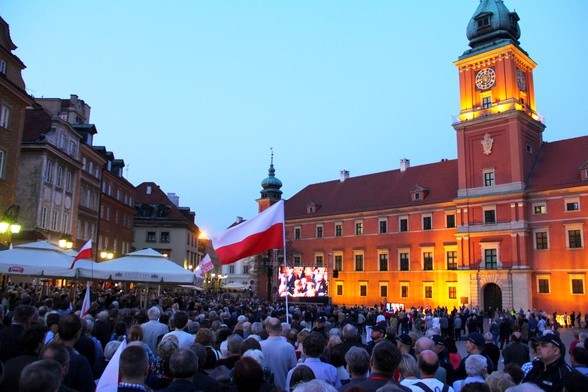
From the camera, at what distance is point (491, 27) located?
46.1 m

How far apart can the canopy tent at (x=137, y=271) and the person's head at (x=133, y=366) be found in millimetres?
12500

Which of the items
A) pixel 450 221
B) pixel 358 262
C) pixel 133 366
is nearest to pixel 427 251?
pixel 450 221

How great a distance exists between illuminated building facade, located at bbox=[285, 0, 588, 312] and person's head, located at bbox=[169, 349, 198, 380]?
1433 inches

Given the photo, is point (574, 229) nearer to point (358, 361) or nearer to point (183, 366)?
point (358, 361)

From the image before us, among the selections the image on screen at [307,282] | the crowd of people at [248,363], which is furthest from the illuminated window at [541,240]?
the crowd of people at [248,363]

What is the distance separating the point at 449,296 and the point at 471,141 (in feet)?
44.9

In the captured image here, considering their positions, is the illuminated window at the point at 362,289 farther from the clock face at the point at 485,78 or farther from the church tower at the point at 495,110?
the clock face at the point at 485,78

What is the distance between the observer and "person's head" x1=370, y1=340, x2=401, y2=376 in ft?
15.3

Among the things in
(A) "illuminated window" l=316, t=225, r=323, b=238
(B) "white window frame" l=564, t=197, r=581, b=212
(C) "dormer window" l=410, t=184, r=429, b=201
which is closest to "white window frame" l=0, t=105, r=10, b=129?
(C) "dormer window" l=410, t=184, r=429, b=201

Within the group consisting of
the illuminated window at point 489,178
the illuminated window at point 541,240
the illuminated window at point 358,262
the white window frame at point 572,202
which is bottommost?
the illuminated window at point 358,262

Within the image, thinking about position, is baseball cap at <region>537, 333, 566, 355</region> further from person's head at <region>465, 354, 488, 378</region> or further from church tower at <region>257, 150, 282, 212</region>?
church tower at <region>257, 150, 282, 212</region>

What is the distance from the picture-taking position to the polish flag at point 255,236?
37.1 feet

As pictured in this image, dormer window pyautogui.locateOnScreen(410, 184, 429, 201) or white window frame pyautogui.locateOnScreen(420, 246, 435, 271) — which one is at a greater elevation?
dormer window pyautogui.locateOnScreen(410, 184, 429, 201)

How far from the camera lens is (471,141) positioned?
45406 millimetres
